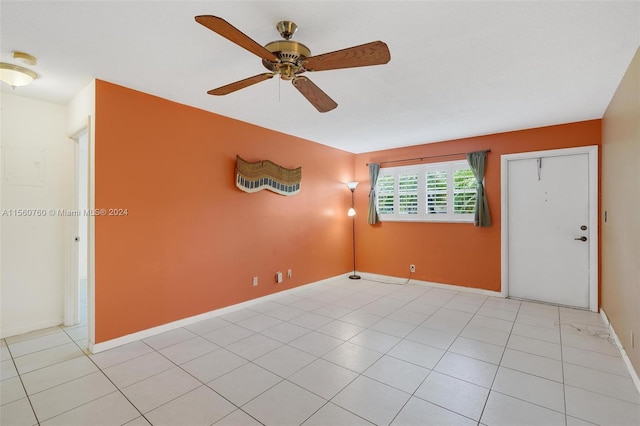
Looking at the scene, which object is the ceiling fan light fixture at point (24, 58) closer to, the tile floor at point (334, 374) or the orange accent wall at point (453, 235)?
the tile floor at point (334, 374)

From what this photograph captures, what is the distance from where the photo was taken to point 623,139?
267cm

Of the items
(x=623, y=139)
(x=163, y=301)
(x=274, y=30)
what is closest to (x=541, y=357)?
(x=623, y=139)

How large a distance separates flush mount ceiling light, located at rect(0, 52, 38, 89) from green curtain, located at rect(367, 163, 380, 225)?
15.4ft

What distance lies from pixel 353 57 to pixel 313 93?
566mm

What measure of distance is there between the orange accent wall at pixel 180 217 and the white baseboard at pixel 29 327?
1197 mm

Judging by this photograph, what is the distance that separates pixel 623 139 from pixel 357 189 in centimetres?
392

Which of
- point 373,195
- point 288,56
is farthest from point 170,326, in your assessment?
point 373,195

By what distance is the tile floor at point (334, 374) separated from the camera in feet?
6.35

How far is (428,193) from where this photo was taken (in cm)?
512

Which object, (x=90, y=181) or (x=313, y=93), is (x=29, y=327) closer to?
(x=90, y=181)

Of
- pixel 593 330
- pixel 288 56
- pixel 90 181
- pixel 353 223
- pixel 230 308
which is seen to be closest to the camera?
pixel 288 56

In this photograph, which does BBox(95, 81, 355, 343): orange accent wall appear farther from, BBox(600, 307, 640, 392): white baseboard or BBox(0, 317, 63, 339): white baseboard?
BBox(600, 307, 640, 392): white baseboard

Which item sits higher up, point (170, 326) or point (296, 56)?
point (296, 56)

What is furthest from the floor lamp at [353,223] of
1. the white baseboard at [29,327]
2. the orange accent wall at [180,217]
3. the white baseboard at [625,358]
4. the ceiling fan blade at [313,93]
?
the white baseboard at [29,327]
